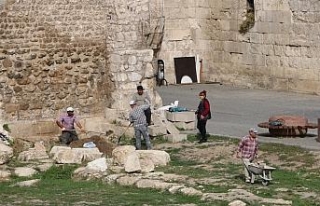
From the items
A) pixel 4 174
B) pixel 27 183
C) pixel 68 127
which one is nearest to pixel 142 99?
pixel 68 127

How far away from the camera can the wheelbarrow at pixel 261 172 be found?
58.2 feet

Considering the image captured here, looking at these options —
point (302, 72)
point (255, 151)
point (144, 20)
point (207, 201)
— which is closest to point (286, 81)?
point (302, 72)

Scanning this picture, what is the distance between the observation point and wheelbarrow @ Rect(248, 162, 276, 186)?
17.8 meters

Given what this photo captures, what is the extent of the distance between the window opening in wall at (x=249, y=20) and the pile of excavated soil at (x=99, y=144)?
11.1m

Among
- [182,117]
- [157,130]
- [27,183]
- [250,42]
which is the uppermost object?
[250,42]

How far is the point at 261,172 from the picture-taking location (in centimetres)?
1783

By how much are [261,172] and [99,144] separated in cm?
519

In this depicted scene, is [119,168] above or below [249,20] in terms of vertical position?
below

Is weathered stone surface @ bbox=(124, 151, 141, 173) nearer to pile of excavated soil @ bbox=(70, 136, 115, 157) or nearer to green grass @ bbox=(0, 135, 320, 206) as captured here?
green grass @ bbox=(0, 135, 320, 206)

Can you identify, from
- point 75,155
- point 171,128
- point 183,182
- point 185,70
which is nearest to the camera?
point 183,182

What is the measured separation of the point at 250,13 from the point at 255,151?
15.1 meters

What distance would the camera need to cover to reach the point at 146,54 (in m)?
24.7

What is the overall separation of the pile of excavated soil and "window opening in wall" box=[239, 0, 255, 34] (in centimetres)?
1113

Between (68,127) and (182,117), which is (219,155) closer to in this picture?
(68,127)
